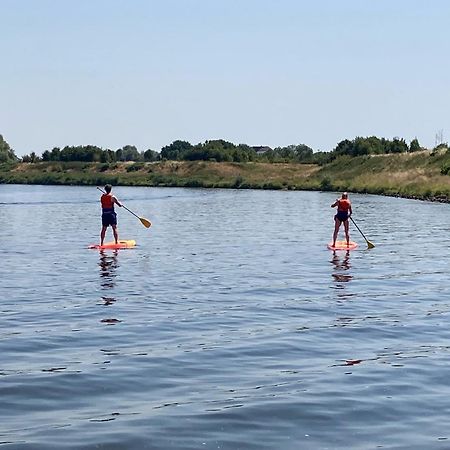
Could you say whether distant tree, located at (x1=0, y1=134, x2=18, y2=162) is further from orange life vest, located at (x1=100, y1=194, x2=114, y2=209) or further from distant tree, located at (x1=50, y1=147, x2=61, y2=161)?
orange life vest, located at (x1=100, y1=194, x2=114, y2=209)

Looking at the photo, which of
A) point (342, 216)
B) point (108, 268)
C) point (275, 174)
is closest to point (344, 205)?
point (342, 216)

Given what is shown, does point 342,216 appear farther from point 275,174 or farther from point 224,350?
point 275,174

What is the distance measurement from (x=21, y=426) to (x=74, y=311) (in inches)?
280

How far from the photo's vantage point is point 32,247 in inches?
1224

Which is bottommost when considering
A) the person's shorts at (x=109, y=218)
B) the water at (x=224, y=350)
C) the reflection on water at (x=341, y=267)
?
the water at (x=224, y=350)

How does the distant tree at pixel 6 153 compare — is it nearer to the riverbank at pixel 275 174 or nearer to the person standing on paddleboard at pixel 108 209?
the riverbank at pixel 275 174

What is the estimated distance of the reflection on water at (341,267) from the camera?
72.7 feet

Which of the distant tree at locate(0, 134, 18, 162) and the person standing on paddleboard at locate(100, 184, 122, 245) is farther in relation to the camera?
the distant tree at locate(0, 134, 18, 162)

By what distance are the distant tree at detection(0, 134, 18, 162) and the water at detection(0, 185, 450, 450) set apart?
130537mm

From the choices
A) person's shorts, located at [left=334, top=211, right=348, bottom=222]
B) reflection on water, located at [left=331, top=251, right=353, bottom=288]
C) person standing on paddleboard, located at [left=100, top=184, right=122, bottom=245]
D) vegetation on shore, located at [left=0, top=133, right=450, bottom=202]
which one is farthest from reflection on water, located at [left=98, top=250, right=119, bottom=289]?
vegetation on shore, located at [left=0, top=133, right=450, bottom=202]

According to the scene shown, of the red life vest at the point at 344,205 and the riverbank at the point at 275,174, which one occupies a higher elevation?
the riverbank at the point at 275,174

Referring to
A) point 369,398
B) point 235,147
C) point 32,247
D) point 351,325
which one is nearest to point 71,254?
point 32,247

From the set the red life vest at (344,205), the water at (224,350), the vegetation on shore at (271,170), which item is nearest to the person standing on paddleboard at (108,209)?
the water at (224,350)

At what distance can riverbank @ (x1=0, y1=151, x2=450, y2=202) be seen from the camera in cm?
8844
